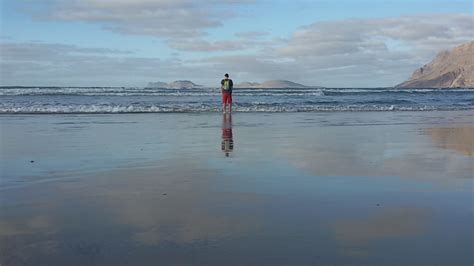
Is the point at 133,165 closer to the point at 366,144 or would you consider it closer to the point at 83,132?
the point at 366,144

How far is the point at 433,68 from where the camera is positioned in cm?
17525

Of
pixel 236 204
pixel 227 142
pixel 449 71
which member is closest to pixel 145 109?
pixel 227 142

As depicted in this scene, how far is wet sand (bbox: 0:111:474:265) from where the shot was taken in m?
3.34

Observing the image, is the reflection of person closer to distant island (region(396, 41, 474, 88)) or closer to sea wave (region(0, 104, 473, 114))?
sea wave (region(0, 104, 473, 114))

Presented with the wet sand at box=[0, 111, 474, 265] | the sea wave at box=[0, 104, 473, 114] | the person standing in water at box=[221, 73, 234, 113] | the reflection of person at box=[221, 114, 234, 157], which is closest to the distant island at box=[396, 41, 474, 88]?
the sea wave at box=[0, 104, 473, 114]

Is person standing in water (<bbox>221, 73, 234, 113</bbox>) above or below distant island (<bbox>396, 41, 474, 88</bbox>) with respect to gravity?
below

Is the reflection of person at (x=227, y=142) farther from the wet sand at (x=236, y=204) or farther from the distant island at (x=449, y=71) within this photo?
the distant island at (x=449, y=71)

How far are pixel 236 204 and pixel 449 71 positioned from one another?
158172 millimetres

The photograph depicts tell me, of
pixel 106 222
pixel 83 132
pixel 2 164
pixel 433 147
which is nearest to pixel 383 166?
pixel 433 147

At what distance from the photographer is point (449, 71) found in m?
150

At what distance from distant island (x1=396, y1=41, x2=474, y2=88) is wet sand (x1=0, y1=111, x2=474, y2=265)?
12605 cm

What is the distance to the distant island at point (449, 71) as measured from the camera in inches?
5322

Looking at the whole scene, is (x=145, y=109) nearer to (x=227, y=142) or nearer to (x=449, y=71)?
(x=227, y=142)

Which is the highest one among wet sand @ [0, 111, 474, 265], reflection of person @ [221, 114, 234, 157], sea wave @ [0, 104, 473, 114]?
sea wave @ [0, 104, 473, 114]
